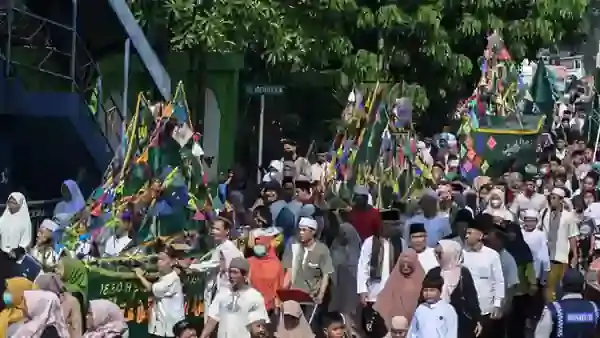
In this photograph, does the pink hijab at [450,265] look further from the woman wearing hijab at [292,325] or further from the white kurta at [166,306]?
the white kurta at [166,306]

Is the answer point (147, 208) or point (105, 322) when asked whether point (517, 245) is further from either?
point (105, 322)

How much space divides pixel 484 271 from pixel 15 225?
599 cm

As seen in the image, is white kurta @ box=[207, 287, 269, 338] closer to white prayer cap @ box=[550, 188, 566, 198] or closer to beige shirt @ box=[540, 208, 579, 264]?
beige shirt @ box=[540, 208, 579, 264]

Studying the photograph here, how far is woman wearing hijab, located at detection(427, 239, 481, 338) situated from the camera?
33.7 feet

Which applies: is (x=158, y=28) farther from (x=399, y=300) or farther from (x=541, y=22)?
(x=399, y=300)

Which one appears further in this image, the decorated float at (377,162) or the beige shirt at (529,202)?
the decorated float at (377,162)

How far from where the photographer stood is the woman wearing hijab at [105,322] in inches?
344

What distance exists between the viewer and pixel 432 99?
86.6 ft

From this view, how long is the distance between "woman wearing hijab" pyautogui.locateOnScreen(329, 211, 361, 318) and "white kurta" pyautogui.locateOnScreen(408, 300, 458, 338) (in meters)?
2.08

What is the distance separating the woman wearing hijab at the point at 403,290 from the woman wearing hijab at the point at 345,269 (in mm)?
1050

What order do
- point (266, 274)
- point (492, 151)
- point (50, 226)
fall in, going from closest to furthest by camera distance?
point (266, 274), point (50, 226), point (492, 151)

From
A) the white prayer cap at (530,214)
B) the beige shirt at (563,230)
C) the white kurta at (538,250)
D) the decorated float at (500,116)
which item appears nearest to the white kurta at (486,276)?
the white kurta at (538,250)

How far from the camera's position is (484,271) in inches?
434

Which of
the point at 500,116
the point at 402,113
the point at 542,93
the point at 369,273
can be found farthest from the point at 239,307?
the point at 542,93
